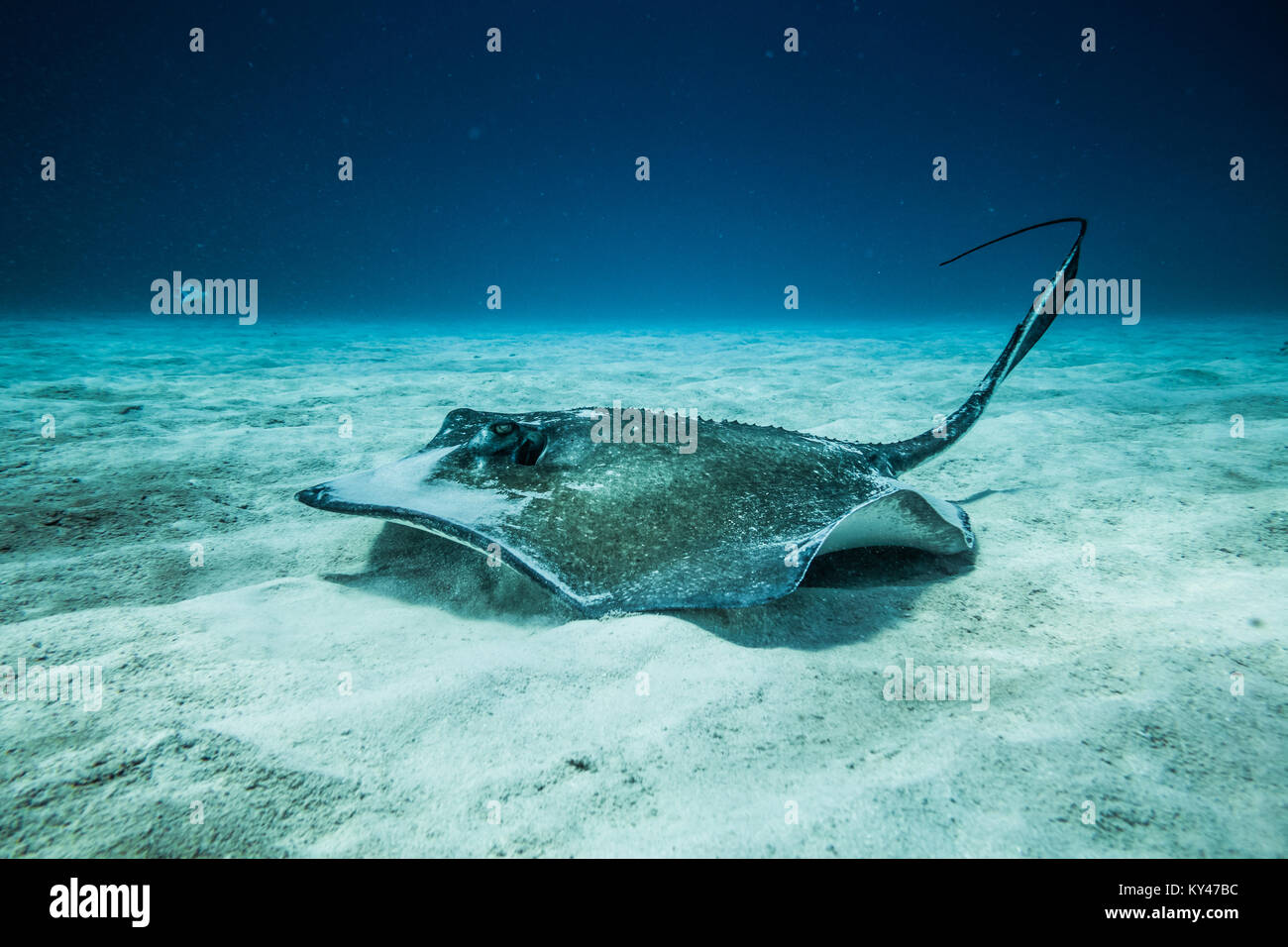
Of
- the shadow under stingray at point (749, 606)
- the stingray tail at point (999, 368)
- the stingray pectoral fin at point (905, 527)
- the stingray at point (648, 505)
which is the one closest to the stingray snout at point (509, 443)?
the stingray at point (648, 505)

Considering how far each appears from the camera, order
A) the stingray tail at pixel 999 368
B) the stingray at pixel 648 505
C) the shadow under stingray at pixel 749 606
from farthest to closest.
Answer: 1. the stingray tail at pixel 999 368
2. the shadow under stingray at pixel 749 606
3. the stingray at pixel 648 505

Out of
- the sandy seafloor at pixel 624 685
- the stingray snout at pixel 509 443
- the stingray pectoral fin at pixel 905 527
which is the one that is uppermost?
the stingray snout at pixel 509 443

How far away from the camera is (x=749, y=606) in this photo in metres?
1.99

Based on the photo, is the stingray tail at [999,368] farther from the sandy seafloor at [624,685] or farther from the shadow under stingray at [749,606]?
the shadow under stingray at [749,606]

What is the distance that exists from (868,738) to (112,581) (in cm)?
349

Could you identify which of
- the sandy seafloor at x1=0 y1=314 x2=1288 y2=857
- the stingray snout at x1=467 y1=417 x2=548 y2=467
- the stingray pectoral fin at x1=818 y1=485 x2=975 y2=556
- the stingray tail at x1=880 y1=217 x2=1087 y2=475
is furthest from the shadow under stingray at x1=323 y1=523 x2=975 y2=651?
the stingray tail at x1=880 y1=217 x2=1087 y2=475

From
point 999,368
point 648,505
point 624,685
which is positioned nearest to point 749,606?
point 624,685

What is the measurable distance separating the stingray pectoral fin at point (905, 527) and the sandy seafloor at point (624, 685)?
16 cm

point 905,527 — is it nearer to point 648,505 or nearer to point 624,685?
point 648,505

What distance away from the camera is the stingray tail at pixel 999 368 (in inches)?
141

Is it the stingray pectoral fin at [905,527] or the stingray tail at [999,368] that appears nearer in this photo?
the stingray pectoral fin at [905,527]

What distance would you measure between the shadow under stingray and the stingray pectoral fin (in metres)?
0.12

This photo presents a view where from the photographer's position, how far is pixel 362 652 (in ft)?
6.71
